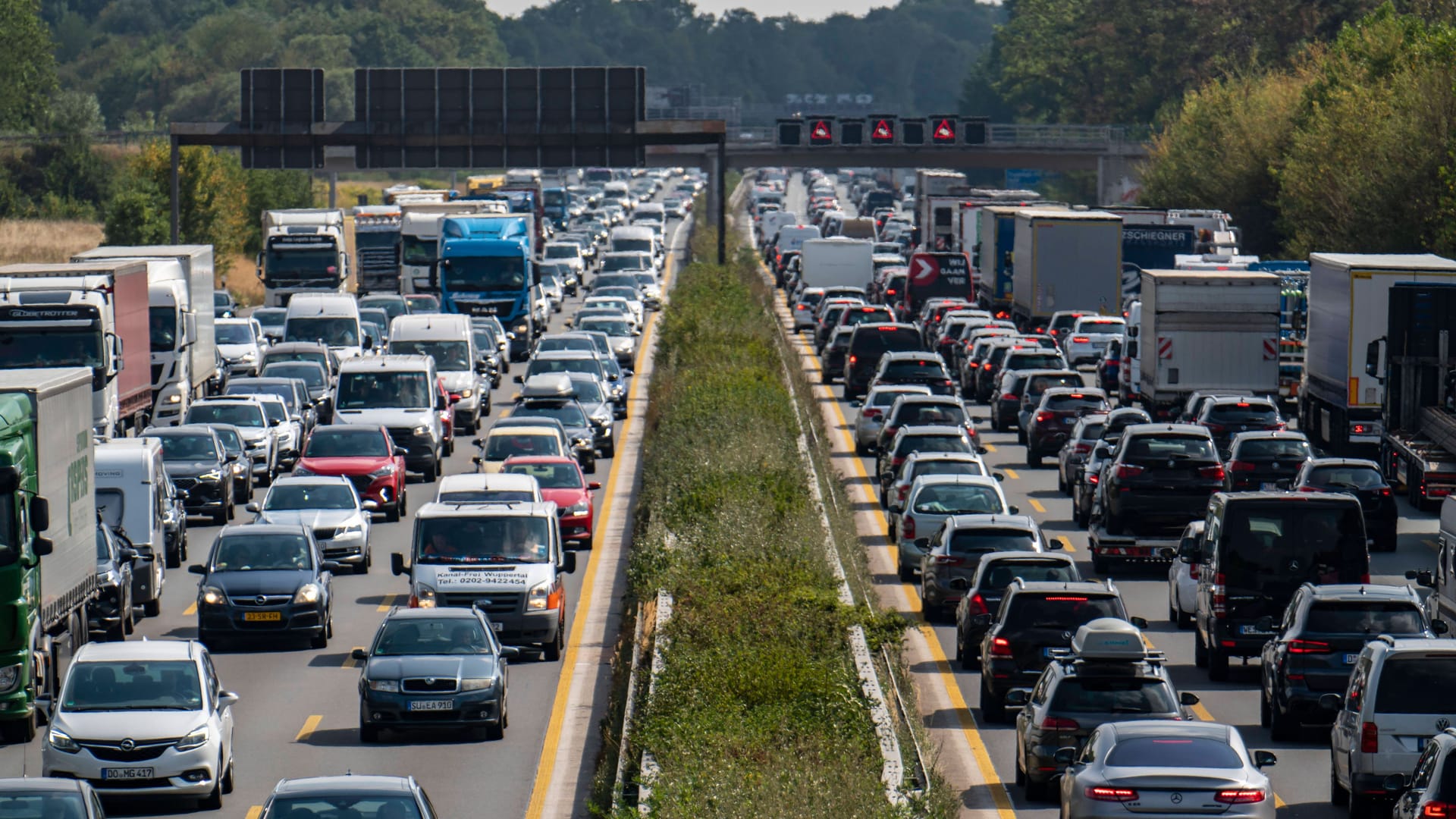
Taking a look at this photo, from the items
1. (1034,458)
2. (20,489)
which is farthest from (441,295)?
(20,489)

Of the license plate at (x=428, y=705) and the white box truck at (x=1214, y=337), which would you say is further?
the white box truck at (x=1214, y=337)

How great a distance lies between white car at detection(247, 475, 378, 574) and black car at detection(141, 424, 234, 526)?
3.89 m

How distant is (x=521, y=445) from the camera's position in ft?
125

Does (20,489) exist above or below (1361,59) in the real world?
below

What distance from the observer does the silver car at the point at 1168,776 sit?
15.4 m

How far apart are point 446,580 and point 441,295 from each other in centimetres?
3510

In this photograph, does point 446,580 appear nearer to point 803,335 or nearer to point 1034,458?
point 1034,458

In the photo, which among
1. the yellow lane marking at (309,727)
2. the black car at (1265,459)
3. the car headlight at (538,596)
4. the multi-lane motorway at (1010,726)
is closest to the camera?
the multi-lane motorway at (1010,726)

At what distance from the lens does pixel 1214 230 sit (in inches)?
2694

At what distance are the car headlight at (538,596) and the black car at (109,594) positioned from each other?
4.51 m

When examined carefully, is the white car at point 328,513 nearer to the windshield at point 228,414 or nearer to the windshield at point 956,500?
the windshield at point 956,500

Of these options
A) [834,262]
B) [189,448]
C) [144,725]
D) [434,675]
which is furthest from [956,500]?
[834,262]

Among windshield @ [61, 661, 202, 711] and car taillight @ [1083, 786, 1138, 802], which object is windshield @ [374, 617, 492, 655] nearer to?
windshield @ [61, 661, 202, 711]

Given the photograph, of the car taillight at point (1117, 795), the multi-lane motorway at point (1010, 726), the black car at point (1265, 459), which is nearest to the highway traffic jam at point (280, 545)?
the multi-lane motorway at point (1010, 726)
